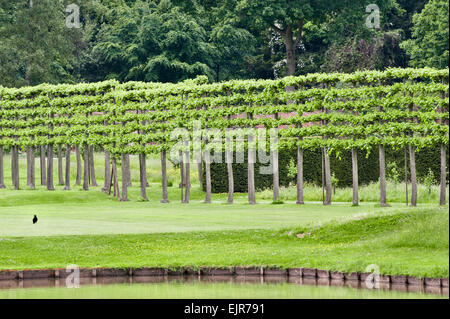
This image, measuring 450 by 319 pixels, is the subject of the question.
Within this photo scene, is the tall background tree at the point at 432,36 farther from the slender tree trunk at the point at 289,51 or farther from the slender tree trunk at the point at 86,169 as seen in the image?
the slender tree trunk at the point at 86,169

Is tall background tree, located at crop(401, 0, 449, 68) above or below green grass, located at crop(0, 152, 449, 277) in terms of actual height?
above

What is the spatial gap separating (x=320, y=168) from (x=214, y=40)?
3197 centimetres

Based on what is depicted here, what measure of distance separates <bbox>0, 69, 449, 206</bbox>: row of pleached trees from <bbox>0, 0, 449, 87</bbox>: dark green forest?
21932mm

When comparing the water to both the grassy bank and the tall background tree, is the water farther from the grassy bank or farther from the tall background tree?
the tall background tree

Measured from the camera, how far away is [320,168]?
51.2 metres

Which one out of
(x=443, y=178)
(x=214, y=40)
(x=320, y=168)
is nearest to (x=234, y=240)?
(x=443, y=178)

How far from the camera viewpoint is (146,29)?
259 feet

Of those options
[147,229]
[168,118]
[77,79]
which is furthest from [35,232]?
[77,79]

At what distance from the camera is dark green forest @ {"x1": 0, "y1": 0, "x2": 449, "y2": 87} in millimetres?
74375

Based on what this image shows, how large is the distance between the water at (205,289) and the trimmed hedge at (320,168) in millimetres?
26750

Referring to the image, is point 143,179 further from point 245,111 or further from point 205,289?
point 205,289

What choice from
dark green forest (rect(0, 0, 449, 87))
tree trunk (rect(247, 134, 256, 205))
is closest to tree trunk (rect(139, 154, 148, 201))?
tree trunk (rect(247, 134, 256, 205))

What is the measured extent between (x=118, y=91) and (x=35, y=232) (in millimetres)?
21732
